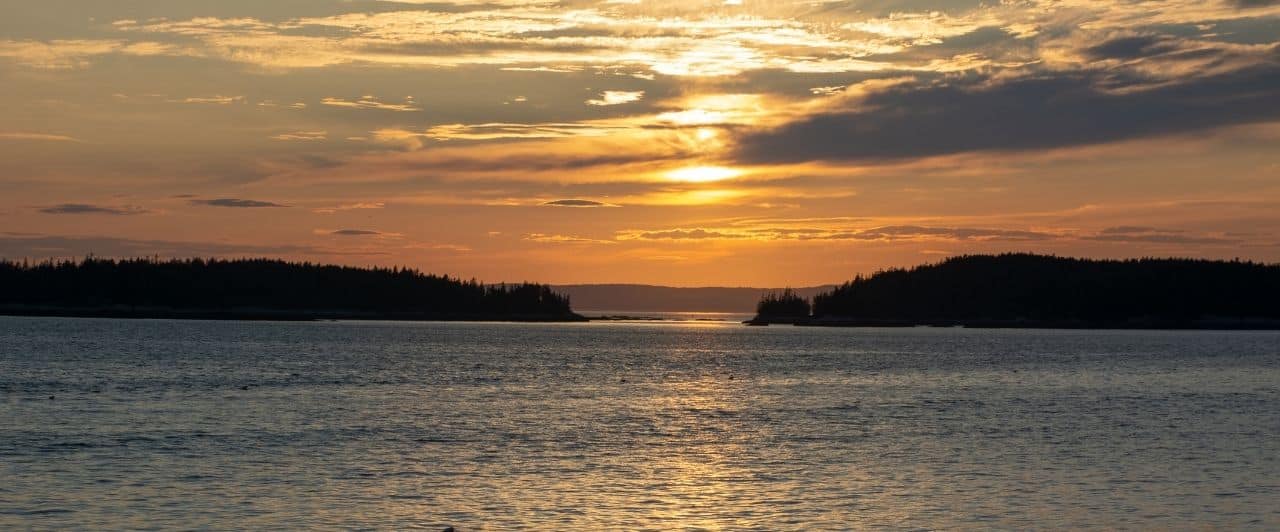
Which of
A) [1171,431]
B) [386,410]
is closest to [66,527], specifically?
[386,410]

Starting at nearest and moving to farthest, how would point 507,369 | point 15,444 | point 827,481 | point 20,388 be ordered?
point 827,481 < point 15,444 < point 20,388 < point 507,369

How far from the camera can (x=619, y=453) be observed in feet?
168

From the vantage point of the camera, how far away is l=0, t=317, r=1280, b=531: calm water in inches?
1452

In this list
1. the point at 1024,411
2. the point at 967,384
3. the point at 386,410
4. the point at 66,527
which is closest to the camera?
the point at 66,527

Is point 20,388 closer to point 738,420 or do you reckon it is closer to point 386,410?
point 386,410

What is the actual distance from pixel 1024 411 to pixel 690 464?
3578 centimetres

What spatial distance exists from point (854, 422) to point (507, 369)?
60742 mm

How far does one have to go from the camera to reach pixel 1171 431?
205 ft

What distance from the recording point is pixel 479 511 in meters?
36.7

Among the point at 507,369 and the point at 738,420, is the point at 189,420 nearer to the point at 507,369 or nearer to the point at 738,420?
the point at 738,420

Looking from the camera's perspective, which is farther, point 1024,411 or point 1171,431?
point 1024,411

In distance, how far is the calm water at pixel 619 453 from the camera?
121 feet

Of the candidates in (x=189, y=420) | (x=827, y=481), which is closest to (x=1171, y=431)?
(x=827, y=481)

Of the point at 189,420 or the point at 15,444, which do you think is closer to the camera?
the point at 15,444
